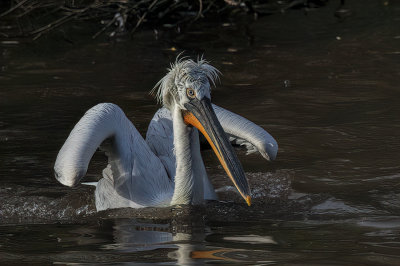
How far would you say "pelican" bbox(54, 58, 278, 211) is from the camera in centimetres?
399

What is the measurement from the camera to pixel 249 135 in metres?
4.59

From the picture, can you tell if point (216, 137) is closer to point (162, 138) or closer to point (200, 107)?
point (200, 107)

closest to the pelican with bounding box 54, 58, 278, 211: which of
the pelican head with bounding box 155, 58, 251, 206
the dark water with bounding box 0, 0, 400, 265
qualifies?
the pelican head with bounding box 155, 58, 251, 206

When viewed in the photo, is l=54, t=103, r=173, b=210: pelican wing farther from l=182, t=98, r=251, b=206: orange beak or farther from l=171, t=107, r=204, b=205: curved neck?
l=182, t=98, r=251, b=206: orange beak

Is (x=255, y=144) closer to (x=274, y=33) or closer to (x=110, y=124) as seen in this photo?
(x=110, y=124)

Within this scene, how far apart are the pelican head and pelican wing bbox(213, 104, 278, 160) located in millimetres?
530

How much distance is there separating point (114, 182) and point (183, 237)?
0.93 m

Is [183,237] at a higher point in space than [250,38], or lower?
lower


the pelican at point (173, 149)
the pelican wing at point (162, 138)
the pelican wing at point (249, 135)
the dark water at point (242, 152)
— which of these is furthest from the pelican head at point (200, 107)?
the pelican wing at point (162, 138)

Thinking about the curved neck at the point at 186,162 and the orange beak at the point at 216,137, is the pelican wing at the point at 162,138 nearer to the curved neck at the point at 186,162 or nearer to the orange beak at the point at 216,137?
the curved neck at the point at 186,162

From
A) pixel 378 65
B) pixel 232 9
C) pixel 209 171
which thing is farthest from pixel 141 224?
pixel 232 9

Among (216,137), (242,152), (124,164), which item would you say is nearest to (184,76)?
(216,137)

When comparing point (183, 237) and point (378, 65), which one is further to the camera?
point (378, 65)

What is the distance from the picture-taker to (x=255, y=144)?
4535 mm
